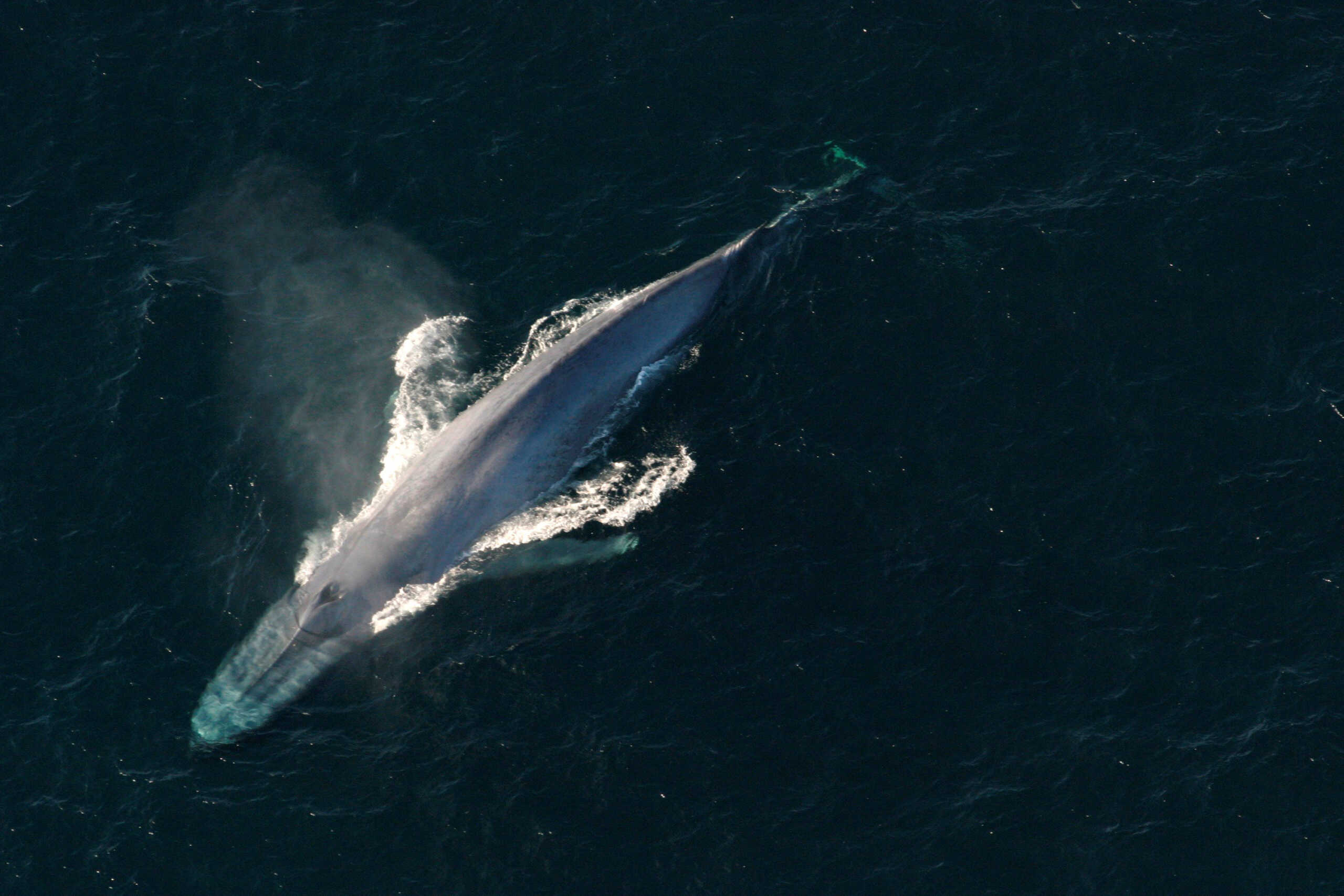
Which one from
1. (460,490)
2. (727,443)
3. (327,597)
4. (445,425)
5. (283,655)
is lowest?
(727,443)

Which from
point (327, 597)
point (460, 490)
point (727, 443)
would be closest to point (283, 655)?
point (327, 597)

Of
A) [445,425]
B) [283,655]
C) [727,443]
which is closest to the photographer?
[283,655]

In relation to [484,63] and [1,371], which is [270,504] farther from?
[484,63]

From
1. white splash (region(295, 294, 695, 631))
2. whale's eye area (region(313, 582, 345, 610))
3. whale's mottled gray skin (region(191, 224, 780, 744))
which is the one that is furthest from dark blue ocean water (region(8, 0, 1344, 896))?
whale's eye area (region(313, 582, 345, 610))

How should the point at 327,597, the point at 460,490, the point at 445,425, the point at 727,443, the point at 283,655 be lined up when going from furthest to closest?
the point at 727,443 → the point at 445,425 → the point at 460,490 → the point at 327,597 → the point at 283,655

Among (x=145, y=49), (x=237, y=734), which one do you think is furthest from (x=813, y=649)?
(x=145, y=49)

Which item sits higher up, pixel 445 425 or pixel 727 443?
pixel 445 425

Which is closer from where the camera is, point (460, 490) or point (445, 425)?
point (460, 490)

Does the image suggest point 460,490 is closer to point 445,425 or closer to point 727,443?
point 445,425
